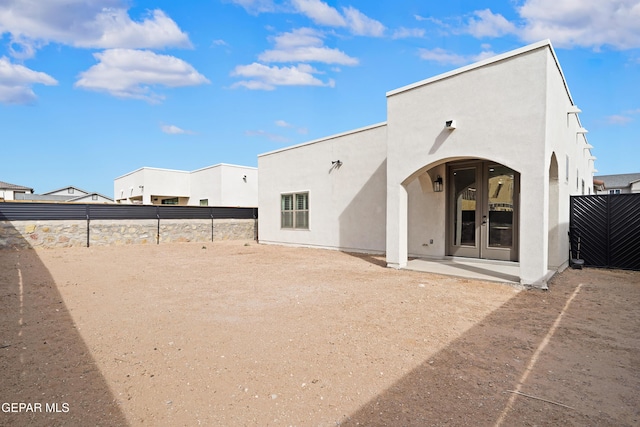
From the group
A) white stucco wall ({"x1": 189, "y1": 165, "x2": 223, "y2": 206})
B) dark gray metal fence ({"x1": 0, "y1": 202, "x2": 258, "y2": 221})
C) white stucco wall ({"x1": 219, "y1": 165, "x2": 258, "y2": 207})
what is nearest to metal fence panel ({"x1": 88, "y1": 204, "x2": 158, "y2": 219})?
dark gray metal fence ({"x1": 0, "y1": 202, "x2": 258, "y2": 221})

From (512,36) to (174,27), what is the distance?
37.5 feet

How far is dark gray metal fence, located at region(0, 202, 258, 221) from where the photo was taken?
1114 centimetres

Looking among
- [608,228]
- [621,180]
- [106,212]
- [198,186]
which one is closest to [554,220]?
[608,228]

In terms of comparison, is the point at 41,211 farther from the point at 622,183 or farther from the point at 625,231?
the point at 622,183

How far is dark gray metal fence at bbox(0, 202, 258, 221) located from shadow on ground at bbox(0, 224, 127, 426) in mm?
8532

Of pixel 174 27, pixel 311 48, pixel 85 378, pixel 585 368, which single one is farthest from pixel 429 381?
pixel 311 48

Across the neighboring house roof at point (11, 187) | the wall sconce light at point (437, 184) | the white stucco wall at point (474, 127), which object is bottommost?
the wall sconce light at point (437, 184)

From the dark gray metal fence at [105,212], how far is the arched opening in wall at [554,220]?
1364 cm

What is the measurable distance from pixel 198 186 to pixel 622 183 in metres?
45.5

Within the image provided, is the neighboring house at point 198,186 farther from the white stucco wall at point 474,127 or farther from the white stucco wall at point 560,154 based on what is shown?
the white stucco wall at point 560,154

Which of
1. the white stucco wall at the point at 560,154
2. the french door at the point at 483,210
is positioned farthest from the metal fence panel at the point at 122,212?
the white stucco wall at the point at 560,154

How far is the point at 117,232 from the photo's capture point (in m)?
13.3

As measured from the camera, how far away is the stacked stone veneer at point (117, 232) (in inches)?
439

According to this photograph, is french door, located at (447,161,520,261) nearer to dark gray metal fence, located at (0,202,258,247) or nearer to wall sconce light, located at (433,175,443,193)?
wall sconce light, located at (433,175,443,193)
